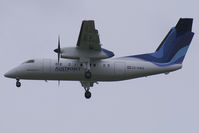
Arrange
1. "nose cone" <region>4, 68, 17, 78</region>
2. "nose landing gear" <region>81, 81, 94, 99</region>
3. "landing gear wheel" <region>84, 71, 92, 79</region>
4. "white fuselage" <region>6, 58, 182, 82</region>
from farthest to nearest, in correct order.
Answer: "nose landing gear" <region>81, 81, 94, 99</region> < "nose cone" <region>4, 68, 17, 78</region> < "white fuselage" <region>6, 58, 182, 82</region> < "landing gear wheel" <region>84, 71, 92, 79</region>

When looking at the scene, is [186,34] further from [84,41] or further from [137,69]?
[84,41]

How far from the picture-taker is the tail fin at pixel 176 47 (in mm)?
31609

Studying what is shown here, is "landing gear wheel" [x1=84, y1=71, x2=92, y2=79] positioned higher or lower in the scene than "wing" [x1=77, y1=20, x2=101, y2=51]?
lower

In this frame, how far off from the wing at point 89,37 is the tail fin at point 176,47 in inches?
124

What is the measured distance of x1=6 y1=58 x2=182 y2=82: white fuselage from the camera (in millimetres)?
30312

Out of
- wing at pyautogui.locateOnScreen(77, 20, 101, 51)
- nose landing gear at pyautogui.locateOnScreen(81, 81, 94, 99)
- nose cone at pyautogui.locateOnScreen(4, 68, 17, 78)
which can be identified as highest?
wing at pyautogui.locateOnScreen(77, 20, 101, 51)

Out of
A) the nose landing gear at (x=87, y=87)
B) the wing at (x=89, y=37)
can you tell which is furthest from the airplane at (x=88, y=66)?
the nose landing gear at (x=87, y=87)

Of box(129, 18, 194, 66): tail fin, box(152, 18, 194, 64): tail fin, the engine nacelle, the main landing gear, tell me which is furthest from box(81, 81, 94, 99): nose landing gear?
box(152, 18, 194, 64): tail fin

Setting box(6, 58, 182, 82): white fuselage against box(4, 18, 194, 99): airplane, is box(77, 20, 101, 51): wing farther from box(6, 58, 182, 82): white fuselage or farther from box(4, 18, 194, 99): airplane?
box(6, 58, 182, 82): white fuselage

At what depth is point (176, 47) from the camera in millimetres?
32094

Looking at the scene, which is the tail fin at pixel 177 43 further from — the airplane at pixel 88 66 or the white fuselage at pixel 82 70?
the white fuselage at pixel 82 70

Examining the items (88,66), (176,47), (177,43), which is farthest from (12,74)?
(177,43)

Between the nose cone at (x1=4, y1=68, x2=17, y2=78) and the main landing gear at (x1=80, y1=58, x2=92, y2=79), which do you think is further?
the nose cone at (x1=4, y1=68, x2=17, y2=78)

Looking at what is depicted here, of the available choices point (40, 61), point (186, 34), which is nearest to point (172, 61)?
point (186, 34)
